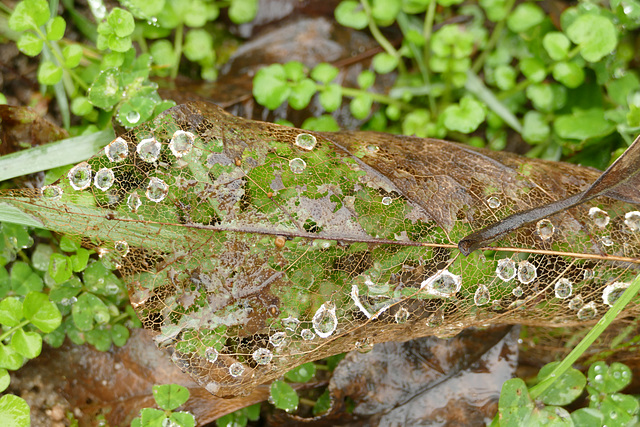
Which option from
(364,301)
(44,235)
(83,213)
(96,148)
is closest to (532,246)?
(364,301)

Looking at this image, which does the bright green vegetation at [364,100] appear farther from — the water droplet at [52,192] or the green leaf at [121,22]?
the water droplet at [52,192]

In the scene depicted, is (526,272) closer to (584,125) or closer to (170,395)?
(584,125)

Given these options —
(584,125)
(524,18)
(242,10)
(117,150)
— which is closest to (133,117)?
(117,150)

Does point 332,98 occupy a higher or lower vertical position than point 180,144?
lower

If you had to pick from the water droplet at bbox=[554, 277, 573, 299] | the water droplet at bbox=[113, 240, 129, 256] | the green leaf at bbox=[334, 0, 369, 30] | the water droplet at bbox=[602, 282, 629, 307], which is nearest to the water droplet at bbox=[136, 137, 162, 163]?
the water droplet at bbox=[113, 240, 129, 256]

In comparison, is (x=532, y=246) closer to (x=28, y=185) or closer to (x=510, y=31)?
(x=510, y=31)
